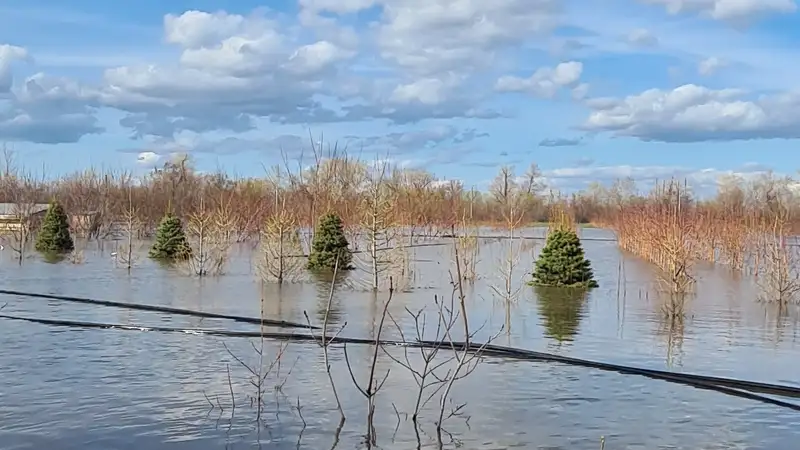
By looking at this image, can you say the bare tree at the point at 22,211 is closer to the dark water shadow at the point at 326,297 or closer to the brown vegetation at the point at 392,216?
the brown vegetation at the point at 392,216

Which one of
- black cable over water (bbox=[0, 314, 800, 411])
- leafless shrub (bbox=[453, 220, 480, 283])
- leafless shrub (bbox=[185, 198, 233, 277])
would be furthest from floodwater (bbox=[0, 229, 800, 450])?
leafless shrub (bbox=[185, 198, 233, 277])

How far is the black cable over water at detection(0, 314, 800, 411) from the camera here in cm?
988

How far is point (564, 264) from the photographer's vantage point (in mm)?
21484

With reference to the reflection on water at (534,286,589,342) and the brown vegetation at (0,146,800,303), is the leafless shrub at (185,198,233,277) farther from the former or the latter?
the reflection on water at (534,286,589,342)

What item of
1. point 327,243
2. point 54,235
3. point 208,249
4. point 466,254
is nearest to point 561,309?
point 466,254

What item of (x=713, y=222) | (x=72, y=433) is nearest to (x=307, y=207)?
(x=713, y=222)

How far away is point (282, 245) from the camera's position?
22.6 metres

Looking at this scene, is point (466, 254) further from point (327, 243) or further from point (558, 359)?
point (558, 359)

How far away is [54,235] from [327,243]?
13368 millimetres

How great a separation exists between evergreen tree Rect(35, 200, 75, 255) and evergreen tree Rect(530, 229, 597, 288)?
20.2 m

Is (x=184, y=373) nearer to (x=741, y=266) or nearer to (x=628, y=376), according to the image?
(x=628, y=376)

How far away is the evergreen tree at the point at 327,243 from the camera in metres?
25.8

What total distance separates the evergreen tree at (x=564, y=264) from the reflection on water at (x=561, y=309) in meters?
0.26

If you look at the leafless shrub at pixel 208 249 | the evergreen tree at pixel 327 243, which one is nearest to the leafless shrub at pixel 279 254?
the leafless shrub at pixel 208 249
